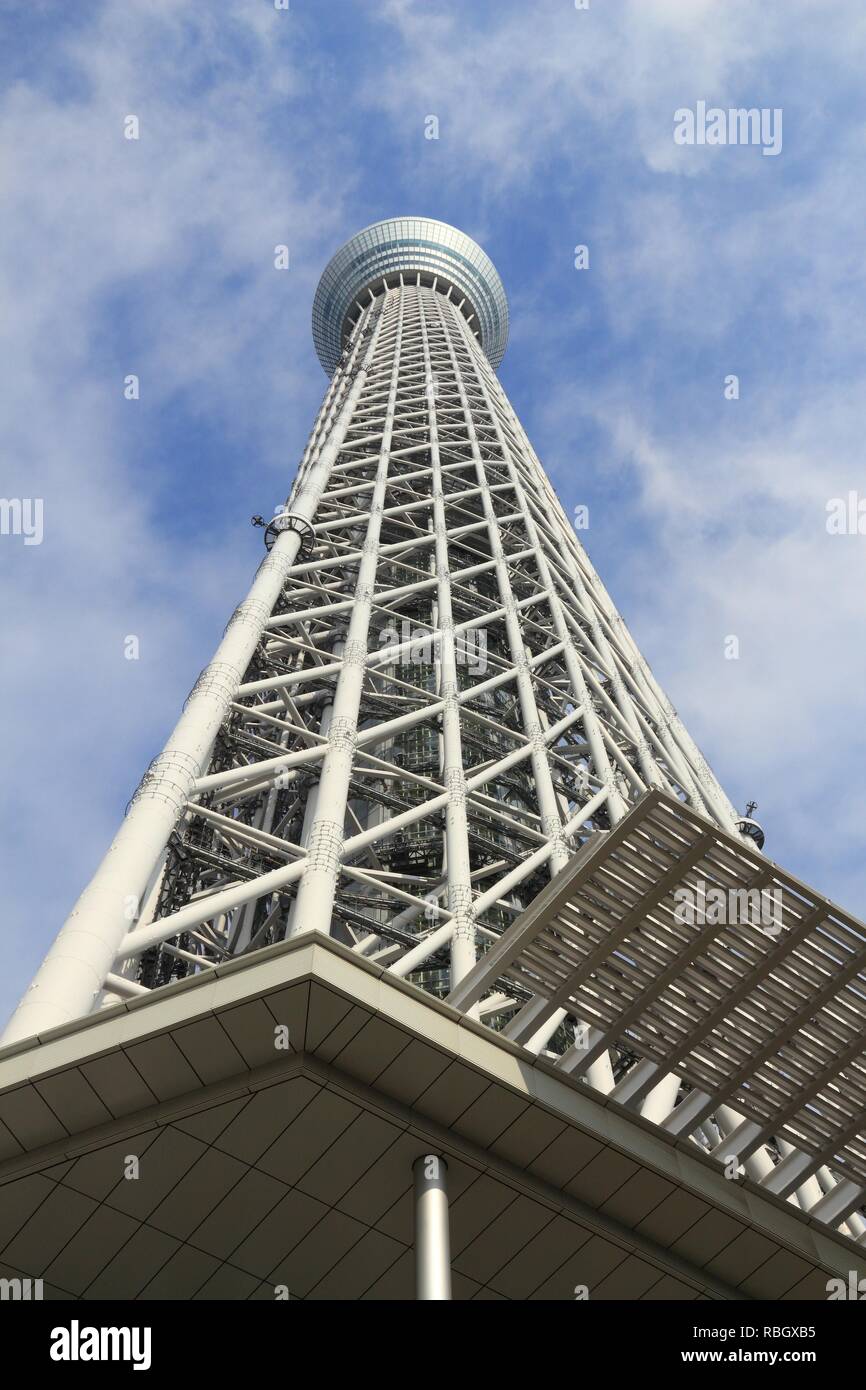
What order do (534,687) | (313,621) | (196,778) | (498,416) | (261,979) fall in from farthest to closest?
(498,416) < (313,621) < (534,687) < (196,778) < (261,979)

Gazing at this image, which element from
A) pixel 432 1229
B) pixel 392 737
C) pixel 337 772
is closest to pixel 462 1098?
pixel 432 1229

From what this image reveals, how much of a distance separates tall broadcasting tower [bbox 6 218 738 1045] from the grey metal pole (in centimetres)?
510

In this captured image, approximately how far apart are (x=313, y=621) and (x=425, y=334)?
139 ft

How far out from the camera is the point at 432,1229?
48.4 ft

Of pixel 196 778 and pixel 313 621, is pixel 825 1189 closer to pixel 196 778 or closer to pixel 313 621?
pixel 196 778

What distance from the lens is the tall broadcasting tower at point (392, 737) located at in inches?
926

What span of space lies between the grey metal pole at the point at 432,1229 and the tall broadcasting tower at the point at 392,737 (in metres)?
5.10

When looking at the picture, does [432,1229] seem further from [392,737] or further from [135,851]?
[392,737]

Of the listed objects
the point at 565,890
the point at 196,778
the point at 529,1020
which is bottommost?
the point at 529,1020

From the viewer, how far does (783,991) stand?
1698cm

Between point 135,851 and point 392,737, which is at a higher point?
point 392,737

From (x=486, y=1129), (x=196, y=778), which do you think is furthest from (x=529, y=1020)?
(x=196, y=778)

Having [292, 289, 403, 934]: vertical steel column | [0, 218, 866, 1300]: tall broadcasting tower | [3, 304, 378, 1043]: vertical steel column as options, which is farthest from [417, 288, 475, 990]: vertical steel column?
[3, 304, 378, 1043]: vertical steel column

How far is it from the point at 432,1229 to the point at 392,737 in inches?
885
